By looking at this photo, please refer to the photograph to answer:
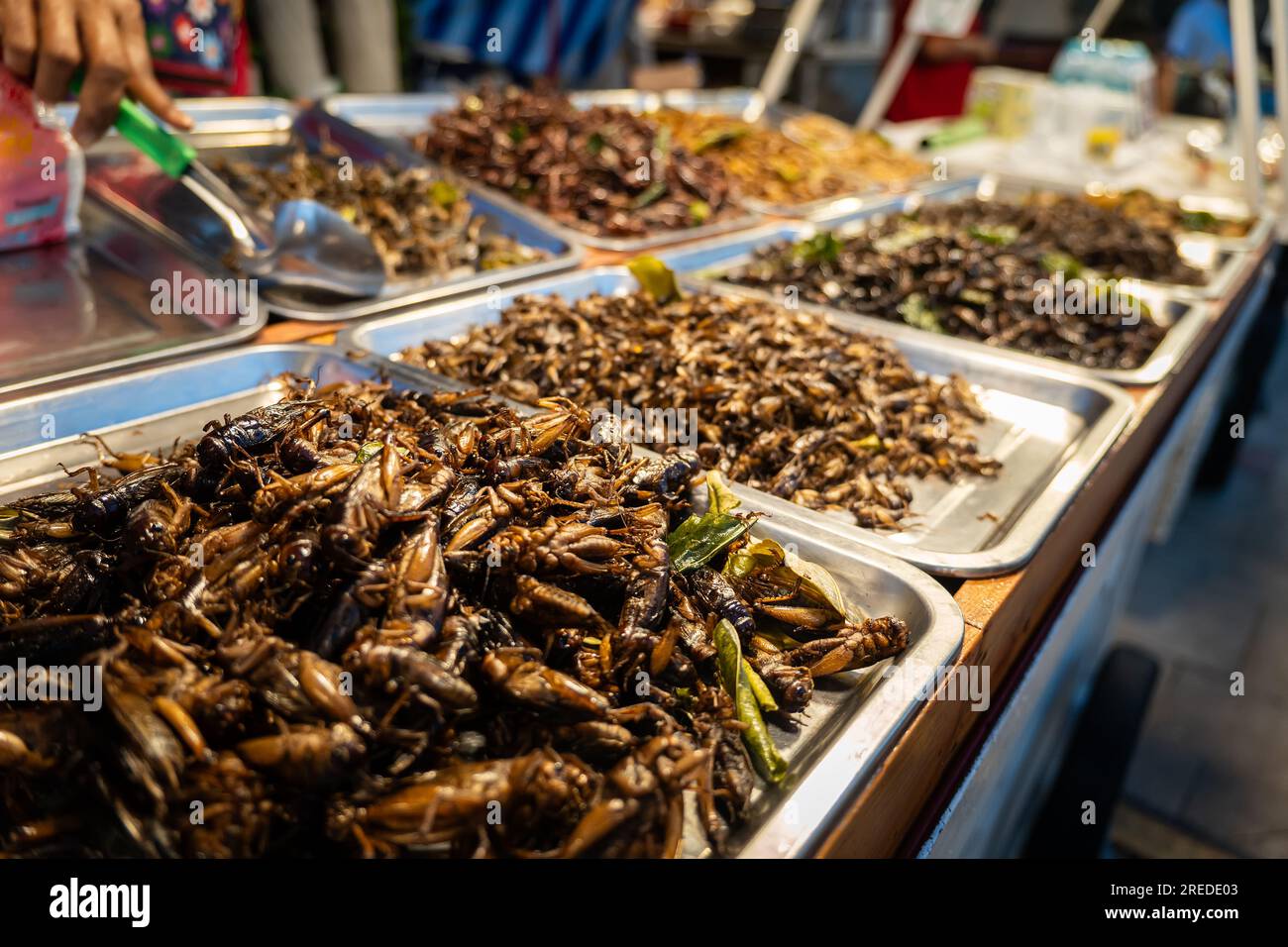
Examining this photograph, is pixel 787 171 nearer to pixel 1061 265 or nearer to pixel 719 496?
pixel 1061 265

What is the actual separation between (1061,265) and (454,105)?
3478 millimetres

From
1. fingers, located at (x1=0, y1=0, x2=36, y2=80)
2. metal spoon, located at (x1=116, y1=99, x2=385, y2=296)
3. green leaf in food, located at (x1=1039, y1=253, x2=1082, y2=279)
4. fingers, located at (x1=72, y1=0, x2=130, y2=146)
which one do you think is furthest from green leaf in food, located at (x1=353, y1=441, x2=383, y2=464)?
green leaf in food, located at (x1=1039, y1=253, x2=1082, y2=279)

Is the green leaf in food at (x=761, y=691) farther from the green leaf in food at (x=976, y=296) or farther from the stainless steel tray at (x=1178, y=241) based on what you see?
the stainless steel tray at (x=1178, y=241)

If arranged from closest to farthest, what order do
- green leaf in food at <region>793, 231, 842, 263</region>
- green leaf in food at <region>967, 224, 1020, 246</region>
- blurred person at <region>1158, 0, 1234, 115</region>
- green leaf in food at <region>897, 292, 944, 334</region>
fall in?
green leaf in food at <region>897, 292, 944, 334</region> < green leaf in food at <region>793, 231, 842, 263</region> < green leaf in food at <region>967, 224, 1020, 246</region> < blurred person at <region>1158, 0, 1234, 115</region>

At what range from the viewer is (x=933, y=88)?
10.2 metres

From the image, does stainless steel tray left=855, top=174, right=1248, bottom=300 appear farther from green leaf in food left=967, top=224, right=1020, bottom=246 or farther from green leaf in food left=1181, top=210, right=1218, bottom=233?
green leaf in food left=967, top=224, right=1020, bottom=246

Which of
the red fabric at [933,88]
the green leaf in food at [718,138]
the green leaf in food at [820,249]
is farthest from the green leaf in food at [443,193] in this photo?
the red fabric at [933,88]

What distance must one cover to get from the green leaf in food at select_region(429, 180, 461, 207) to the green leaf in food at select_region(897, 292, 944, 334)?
192cm

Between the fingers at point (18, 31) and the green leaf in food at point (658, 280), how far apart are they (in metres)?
1.83

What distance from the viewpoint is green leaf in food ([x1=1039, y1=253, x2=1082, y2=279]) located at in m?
3.61

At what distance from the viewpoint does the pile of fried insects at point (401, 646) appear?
3.50ft

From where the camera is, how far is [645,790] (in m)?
1.10
